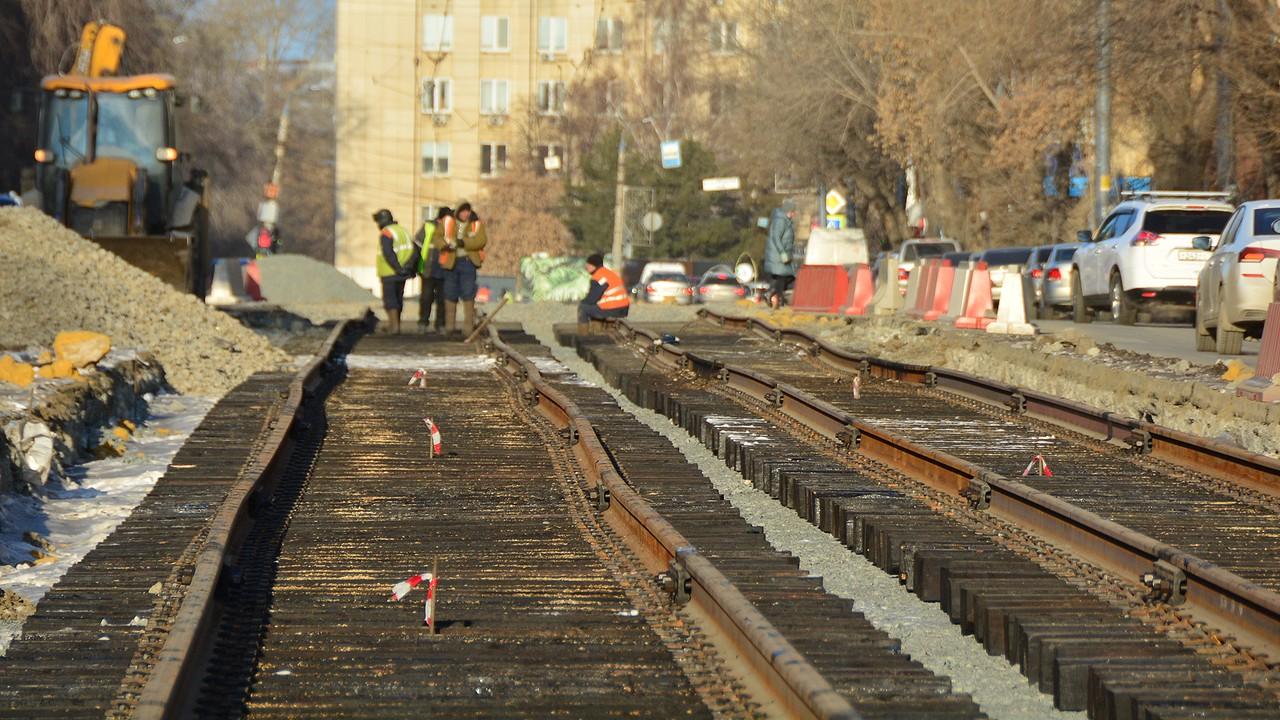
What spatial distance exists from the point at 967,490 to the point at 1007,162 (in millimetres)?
36458

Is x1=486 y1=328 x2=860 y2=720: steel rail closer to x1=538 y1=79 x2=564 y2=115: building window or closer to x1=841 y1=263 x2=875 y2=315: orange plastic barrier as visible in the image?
x1=841 y1=263 x2=875 y2=315: orange plastic barrier

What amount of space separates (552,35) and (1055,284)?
64433 millimetres

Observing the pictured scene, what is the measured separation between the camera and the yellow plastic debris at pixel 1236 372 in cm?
1659

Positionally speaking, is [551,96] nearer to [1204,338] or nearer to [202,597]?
[1204,338]

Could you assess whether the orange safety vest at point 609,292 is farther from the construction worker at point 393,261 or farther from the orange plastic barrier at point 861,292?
the orange plastic barrier at point 861,292

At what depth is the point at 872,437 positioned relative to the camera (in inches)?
493

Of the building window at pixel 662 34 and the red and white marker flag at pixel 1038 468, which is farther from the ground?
the building window at pixel 662 34

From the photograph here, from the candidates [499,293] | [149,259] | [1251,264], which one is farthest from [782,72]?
[1251,264]

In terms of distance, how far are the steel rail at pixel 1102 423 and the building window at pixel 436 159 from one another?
244ft

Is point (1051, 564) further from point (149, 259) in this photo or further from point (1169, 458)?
point (149, 259)

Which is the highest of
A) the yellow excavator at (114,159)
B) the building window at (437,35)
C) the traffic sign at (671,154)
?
the building window at (437,35)

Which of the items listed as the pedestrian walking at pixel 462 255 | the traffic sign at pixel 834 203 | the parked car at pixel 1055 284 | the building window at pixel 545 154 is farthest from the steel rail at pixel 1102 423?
the building window at pixel 545 154

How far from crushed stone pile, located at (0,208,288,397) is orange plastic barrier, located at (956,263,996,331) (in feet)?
32.2

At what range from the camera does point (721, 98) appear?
82.4m
